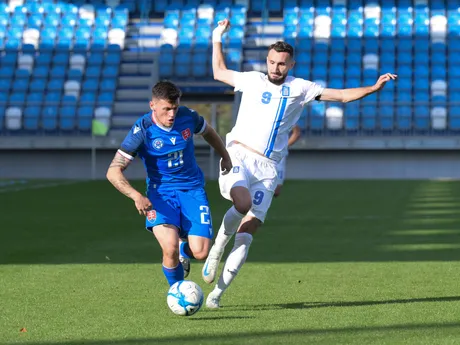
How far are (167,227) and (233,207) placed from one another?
0.59m

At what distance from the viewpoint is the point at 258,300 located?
7.31 metres

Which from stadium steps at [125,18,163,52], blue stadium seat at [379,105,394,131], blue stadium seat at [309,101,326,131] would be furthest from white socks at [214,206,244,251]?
stadium steps at [125,18,163,52]

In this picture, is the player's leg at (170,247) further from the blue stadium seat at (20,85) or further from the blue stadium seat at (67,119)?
the blue stadium seat at (20,85)

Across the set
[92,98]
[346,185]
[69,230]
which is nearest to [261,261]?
[69,230]

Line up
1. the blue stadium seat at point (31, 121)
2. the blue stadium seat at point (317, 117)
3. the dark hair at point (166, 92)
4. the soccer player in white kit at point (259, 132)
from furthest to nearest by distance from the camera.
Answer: the blue stadium seat at point (31, 121), the blue stadium seat at point (317, 117), the soccer player in white kit at point (259, 132), the dark hair at point (166, 92)

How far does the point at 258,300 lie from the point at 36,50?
28839 mm

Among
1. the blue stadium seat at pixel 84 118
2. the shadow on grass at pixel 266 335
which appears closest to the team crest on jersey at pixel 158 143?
the shadow on grass at pixel 266 335

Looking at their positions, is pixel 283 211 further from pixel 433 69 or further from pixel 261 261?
pixel 433 69

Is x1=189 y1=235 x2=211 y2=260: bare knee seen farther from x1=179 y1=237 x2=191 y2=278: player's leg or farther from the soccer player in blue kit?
x1=179 y1=237 x2=191 y2=278: player's leg

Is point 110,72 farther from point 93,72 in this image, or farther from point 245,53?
point 245,53

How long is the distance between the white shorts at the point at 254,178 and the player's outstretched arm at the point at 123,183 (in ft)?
2.97

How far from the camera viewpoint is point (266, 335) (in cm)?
573

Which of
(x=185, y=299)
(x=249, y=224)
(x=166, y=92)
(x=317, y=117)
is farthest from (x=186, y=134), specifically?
(x=317, y=117)

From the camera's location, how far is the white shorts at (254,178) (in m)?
7.35
